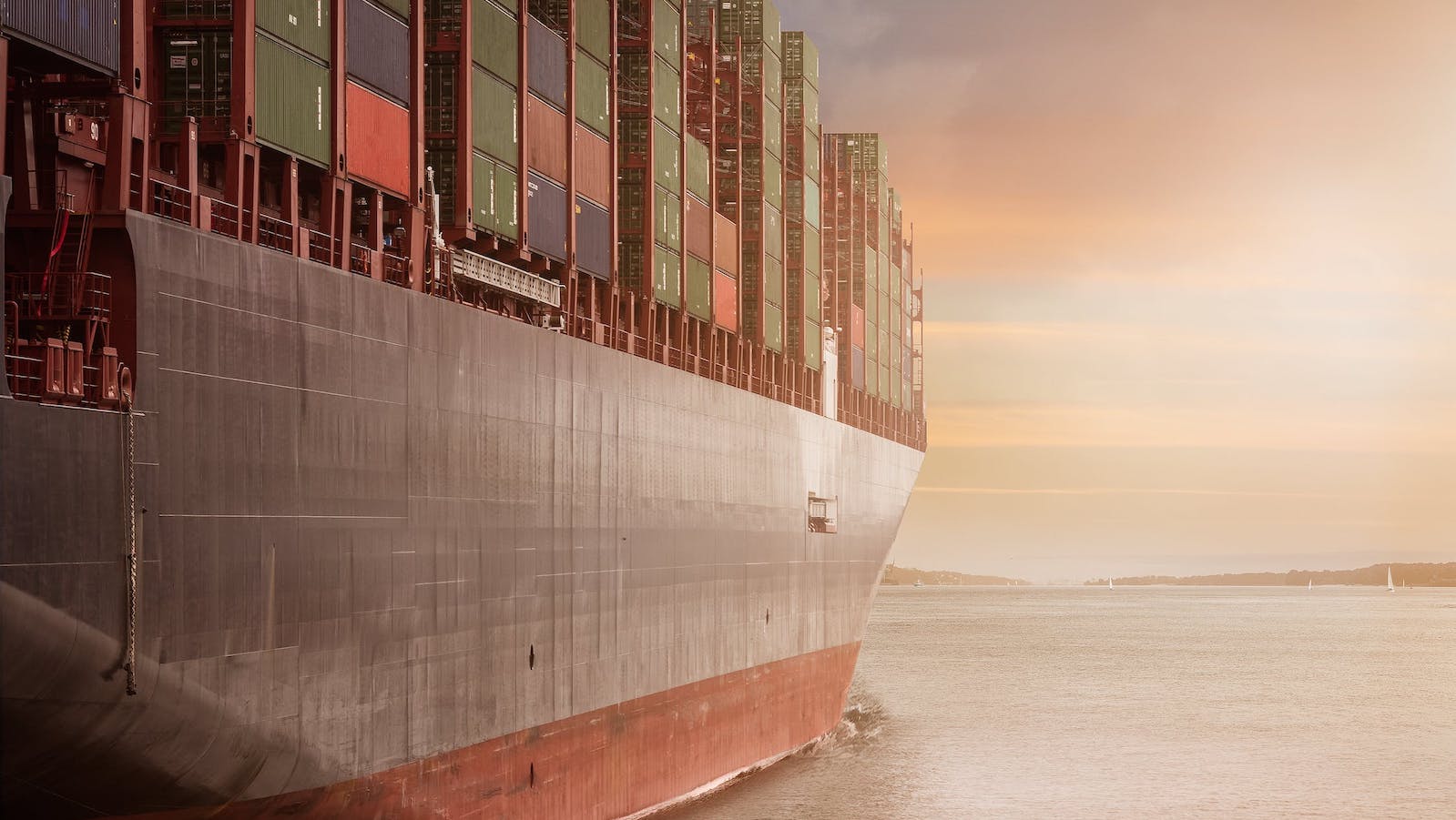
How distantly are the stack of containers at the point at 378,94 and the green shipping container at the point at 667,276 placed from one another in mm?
13041

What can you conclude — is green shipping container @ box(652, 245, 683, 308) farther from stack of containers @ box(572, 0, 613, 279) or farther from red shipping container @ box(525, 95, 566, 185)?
red shipping container @ box(525, 95, 566, 185)

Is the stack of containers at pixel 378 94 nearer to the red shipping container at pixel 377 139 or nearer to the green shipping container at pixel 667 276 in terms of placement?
the red shipping container at pixel 377 139

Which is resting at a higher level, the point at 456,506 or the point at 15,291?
the point at 15,291

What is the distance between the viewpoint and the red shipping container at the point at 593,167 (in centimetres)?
3200

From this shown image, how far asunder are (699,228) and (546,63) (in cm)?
1207

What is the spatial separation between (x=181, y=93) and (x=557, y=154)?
459 inches

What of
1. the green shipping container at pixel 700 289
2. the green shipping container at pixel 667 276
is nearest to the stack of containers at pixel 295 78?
the green shipping container at pixel 667 276

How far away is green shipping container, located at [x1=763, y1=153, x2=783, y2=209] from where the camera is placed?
4900 cm

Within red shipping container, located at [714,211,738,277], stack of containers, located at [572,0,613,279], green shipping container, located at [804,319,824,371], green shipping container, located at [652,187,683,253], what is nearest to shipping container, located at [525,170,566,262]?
stack of containers, located at [572,0,613,279]

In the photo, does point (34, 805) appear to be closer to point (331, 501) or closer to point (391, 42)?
point (331, 501)

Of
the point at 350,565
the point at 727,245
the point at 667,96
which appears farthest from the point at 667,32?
the point at 350,565

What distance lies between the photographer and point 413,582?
22.0 meters

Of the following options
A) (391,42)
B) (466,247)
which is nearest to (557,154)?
(466,247)

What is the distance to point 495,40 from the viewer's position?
2791 centimetres
